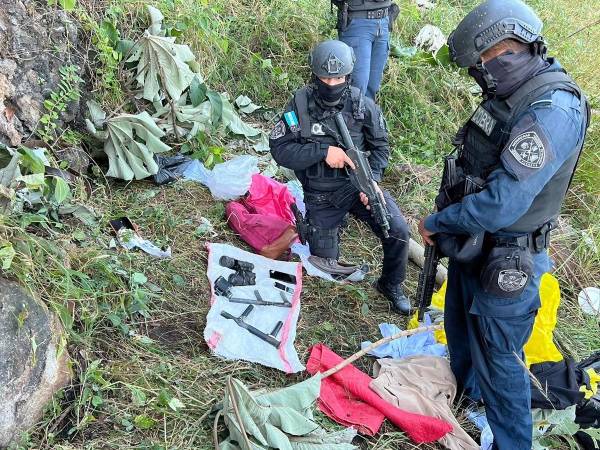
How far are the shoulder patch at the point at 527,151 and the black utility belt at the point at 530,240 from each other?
379 mm

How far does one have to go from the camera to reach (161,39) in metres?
4.50

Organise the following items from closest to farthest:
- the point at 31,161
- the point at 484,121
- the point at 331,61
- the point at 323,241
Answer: the point at 484,121, the point at 31,161, the point at 331,61, the point at 323,241

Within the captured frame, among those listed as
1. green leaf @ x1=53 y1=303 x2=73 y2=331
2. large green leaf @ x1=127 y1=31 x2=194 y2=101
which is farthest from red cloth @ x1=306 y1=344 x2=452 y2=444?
large green leaf @ x1=127 y1=31 x2=194 y2=101

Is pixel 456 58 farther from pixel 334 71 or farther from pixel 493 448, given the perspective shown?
pixel 493 448

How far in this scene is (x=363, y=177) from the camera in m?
3.54

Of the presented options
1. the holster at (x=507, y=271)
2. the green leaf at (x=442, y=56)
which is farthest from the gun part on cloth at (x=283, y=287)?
the green leaf at (x=442, y=56)

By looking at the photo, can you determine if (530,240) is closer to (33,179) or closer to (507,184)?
(507,184)

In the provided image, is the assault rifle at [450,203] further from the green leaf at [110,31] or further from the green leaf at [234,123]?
the green leaf at [110,31]

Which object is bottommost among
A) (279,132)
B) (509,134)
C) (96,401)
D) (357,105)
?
(96,401)

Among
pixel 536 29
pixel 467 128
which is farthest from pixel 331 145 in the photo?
pixel 536 29

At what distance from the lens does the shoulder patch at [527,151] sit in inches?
90.2

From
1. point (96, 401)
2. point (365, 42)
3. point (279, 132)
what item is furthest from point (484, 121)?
point (365, 42)

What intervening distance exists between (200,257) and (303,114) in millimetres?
1166

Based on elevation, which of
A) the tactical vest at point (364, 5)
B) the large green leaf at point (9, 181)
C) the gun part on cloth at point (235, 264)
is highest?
the tactical vest at point (364, 5)
